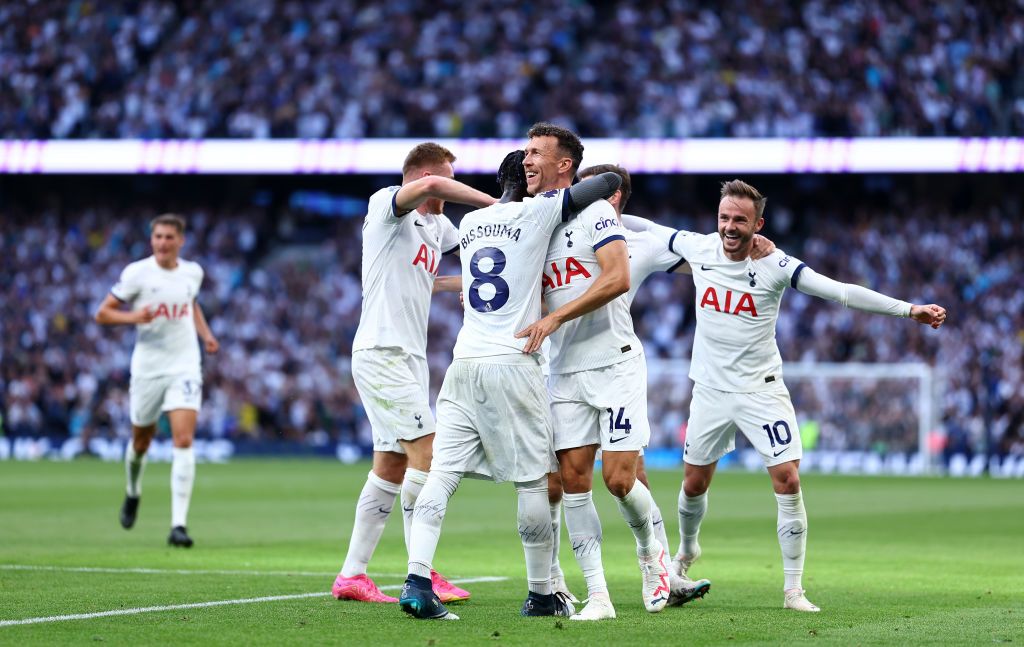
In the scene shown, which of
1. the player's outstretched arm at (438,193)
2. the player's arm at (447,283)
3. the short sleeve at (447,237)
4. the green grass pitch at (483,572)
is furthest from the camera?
the player's arm at (447,283)

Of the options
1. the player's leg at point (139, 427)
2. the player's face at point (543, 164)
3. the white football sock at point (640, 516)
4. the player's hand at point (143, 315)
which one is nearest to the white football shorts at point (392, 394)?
the white football sock at point (640, 516)

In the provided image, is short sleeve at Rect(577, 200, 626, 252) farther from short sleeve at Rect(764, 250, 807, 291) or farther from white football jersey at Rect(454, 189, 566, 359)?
short sleeve at Rect(764, 250, 807, 291)

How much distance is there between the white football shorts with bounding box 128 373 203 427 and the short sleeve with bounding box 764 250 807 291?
20.3 feet

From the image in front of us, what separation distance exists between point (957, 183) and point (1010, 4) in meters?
4.42

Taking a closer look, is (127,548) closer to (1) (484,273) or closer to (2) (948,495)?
(1) (484,273)

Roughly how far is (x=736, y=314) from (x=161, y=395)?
6.34 metres

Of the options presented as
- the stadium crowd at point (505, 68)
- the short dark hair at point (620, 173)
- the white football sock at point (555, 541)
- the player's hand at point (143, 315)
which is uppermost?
the stadium crowd at point (505, 68)

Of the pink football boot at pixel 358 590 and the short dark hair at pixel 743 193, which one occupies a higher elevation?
the short dark hair at pixel 743 193

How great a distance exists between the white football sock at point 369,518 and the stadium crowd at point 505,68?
86.7 feet

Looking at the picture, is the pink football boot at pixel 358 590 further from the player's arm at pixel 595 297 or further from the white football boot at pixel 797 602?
the white football boot at pixel 797 602

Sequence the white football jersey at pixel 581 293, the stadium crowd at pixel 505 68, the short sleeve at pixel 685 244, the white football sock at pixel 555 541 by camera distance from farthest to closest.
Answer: the stadium crowd at pixel 505 68 → the short sleeve at pixel 685 244 → the white football sock at pixel 555 541 → the white football jersey at pixel 581 293

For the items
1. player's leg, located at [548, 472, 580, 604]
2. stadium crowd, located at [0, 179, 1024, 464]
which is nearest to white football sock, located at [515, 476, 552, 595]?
player's leg, located at [548, 472, 580, 604]

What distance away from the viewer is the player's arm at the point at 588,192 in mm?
7320

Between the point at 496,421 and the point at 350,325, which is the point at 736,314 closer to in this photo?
the point at 496,421
